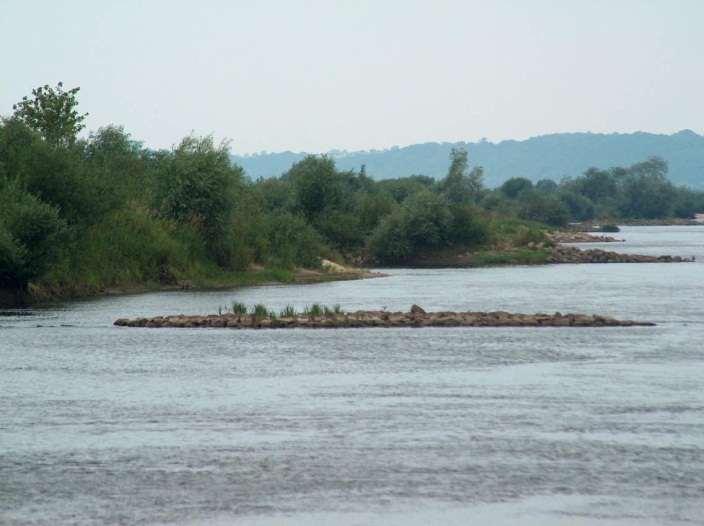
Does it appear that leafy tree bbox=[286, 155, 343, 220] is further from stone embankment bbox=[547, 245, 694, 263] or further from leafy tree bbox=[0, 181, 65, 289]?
leafy tree bbox=[0, 181, 65, 289]

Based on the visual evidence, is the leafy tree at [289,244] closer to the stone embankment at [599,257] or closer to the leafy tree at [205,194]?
the leafy tree at [205,194]

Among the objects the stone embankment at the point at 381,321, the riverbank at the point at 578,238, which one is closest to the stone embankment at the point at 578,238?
the riverbank at the point at 578,238

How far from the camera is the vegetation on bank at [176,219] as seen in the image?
200 ft

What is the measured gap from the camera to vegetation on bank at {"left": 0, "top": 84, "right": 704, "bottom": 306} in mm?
60844

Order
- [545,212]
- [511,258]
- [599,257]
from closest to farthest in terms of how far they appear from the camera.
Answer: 1. [599,257]
2. [511,258]
3. [545,212]

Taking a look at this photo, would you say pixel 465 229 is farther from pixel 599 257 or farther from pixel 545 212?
pixel 545 212

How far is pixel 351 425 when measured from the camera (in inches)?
1013

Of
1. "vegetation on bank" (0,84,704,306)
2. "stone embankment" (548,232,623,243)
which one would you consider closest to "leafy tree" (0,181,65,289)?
"vegetation on bank" (0,84,704,306)

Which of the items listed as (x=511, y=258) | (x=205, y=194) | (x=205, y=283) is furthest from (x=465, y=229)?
(x=205, y=283)

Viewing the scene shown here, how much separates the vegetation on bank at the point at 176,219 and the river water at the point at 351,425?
1250 centimetres

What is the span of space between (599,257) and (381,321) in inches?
2412

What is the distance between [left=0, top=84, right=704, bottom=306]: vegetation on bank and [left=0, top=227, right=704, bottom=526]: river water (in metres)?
12.5

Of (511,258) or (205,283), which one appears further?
(511,258)

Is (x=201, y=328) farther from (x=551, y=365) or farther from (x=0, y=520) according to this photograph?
(x=0, y=520)
